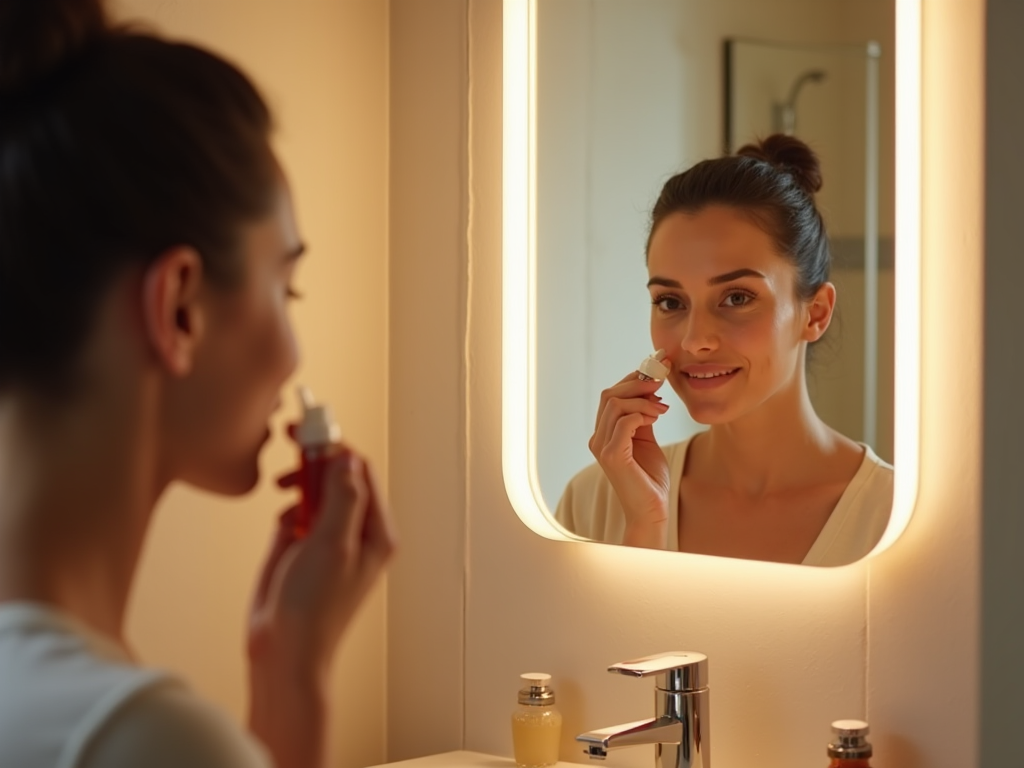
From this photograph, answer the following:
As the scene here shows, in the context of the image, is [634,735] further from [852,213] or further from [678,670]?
[852,213]

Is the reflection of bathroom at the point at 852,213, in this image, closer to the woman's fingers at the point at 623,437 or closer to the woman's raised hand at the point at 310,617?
the woman's fingers at the point at 623,437

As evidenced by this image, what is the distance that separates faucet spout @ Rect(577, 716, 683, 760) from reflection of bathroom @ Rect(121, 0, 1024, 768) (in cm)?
7

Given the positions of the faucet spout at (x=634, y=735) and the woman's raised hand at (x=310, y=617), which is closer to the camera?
the woman's raised hand at (x=310, y=617)

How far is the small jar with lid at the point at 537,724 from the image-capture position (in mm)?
1326

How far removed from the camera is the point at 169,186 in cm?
71

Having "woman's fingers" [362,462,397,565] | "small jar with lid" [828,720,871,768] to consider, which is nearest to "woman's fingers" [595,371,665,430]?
"small jar with lid" [828,720,871,768]

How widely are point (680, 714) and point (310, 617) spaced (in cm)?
55

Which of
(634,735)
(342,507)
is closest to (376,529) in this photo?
(342,507)

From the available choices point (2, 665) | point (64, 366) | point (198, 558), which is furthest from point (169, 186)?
point (198, 558)

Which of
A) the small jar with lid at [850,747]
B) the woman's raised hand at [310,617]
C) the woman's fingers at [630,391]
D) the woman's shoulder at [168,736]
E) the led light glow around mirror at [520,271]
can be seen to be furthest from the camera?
the led light glow around mirror at [520,271]

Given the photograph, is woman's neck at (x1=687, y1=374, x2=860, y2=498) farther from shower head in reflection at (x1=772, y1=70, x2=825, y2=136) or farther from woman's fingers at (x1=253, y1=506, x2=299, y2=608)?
woman's fingers at (x1=253, y1=506, x2=299, y2=608)

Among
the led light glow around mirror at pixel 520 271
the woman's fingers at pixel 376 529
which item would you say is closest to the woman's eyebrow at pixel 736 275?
the led light glow around mirror at pixel 520 271

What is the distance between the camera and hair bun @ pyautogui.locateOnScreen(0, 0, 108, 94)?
0.71 metres

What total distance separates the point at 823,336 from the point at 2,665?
0.76 metres
